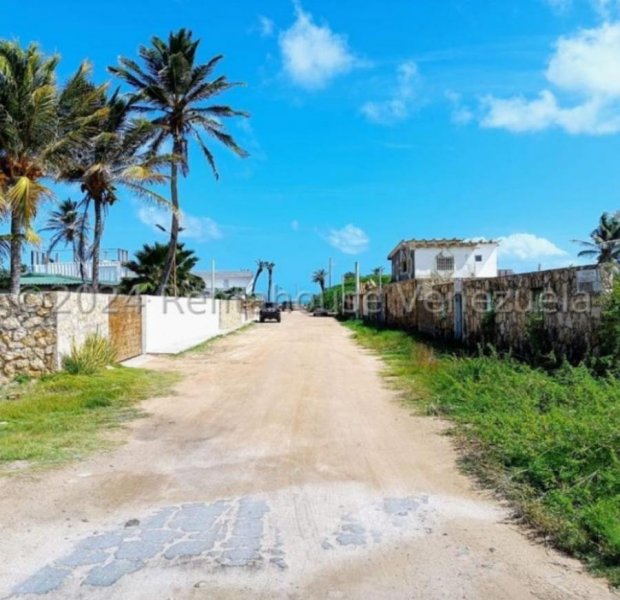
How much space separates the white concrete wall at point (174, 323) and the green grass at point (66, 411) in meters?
5.46

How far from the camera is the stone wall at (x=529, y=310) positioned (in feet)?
34.1

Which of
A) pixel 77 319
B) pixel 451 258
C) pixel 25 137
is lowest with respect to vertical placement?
pixel 77 319

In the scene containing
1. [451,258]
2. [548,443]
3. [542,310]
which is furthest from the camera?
[451,258]

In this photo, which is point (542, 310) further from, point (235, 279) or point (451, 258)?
point (235, 279)

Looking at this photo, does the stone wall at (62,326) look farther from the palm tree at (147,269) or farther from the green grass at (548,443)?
the palm tree at (147,269)

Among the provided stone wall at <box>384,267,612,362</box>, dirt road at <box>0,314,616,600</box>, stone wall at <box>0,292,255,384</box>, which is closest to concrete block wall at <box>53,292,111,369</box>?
stone wall at <box>0,292,255,384</box>

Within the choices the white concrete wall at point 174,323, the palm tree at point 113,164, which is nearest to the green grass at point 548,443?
the white concrete wall at point 174,323

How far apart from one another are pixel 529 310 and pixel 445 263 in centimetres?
2939

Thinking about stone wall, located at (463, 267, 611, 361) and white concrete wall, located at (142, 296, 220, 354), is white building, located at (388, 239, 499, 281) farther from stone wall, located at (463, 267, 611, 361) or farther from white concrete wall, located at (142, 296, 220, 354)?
stone wall, located at (463, 267, 611, 361)

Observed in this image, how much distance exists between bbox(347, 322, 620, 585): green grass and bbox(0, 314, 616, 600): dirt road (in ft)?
0.91

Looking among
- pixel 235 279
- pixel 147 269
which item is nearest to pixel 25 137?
pixel 147 269

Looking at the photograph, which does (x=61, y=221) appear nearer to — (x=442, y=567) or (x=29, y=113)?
(x=29, y=113)

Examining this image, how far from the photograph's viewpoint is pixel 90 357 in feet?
43.0

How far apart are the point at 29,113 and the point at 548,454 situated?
1506 centimetres
